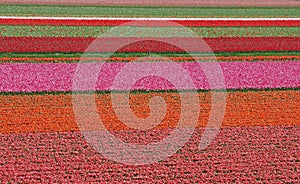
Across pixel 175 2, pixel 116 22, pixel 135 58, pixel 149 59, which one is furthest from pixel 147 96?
pixel 175 2

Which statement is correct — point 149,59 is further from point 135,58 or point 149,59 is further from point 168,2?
point 168,2

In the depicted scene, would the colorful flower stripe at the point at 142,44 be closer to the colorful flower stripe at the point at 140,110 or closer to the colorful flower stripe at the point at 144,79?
the colorful flower stripe at the point at 144,79

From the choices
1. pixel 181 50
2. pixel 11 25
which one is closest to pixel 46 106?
pixel 181 50

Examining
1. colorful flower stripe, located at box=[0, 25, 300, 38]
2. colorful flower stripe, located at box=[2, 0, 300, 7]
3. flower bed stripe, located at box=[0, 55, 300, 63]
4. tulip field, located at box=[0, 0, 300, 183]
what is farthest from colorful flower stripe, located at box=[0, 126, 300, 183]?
colorful flower stripe, located at box=[2, 0, 300, 7]

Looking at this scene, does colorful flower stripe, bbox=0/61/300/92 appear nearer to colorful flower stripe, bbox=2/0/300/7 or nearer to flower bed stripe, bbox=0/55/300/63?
flower bed stripe, bbox=0/55/300/63

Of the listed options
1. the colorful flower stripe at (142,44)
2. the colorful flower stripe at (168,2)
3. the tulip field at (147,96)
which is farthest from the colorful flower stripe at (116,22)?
the colorful flower stripe at (168,2)

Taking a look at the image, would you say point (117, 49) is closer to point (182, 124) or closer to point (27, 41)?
point (27, 41)
